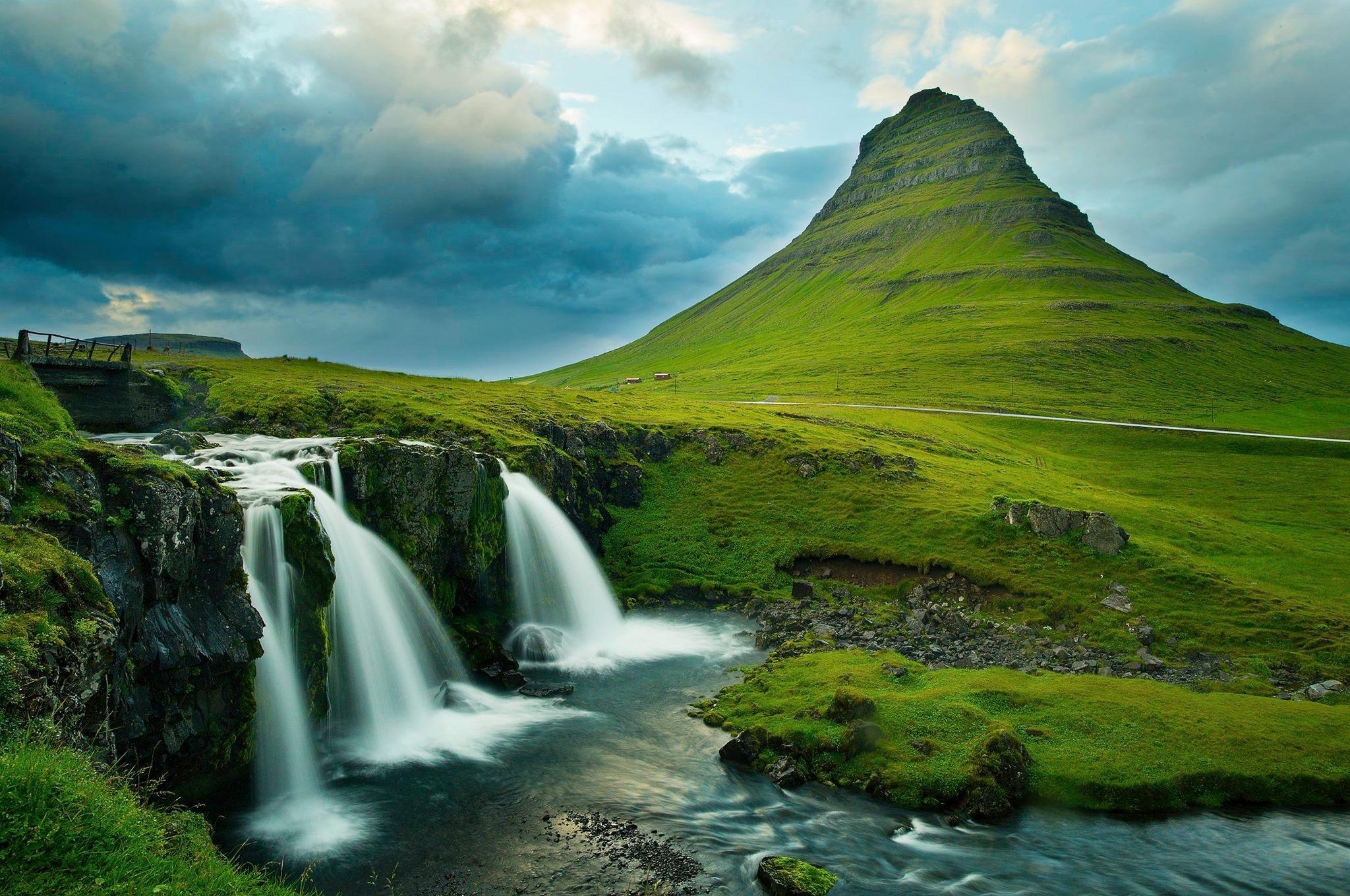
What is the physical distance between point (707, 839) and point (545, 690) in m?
13.1

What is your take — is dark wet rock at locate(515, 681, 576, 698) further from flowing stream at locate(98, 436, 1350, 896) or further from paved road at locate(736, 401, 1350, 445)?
paved road at locate(736, 401, 1350, 445)

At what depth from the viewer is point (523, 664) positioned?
3544 cm

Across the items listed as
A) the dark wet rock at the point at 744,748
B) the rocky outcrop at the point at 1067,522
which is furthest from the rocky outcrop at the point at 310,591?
the rocky outcrop at the point at 1067,522

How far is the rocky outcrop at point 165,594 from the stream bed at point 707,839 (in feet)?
8.10

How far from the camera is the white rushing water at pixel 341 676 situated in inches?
859

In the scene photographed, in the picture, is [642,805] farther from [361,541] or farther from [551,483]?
[551,483]

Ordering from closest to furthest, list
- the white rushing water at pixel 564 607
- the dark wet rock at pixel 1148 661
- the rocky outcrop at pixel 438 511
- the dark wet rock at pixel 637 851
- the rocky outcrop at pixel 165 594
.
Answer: the dark wet rock at pixel 637 851, the rocky outcrop at pixel 165 594, the dark wet rock at pixel 1148 661, the rocky outcrop at pixel 438 511, the white rushing water at pixel 564 607

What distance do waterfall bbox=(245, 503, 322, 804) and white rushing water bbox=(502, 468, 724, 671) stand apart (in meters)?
13.3

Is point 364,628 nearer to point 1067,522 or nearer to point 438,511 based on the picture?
point 438,511

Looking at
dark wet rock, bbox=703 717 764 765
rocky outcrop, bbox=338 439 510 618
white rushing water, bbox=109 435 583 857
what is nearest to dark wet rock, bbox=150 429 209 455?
white rushing water, bbox=109 435 583 857

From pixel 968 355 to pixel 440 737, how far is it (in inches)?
6347

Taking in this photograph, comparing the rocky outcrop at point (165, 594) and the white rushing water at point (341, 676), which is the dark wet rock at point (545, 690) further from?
the rocky outcrop at point (165, 594)

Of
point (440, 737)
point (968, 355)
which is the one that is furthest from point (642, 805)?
point (968, 355)

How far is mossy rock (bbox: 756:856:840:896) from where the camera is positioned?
57.5 ft
